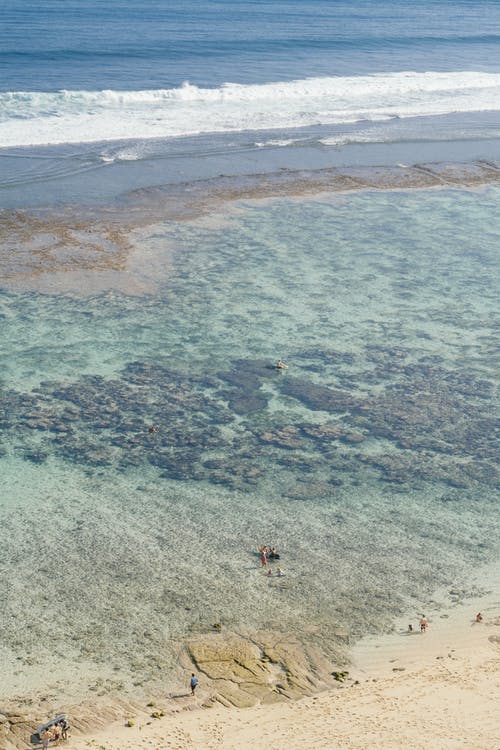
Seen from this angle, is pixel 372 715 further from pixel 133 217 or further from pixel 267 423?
pixel 133 217

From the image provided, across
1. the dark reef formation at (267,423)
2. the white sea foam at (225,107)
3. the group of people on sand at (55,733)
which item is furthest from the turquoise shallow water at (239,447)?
the white sea foam at (225,107)

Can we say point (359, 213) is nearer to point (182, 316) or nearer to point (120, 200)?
point (120, 200)

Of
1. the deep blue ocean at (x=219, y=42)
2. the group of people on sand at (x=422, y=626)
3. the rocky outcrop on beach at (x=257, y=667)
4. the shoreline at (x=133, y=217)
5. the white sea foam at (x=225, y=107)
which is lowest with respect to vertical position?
the rocky outcrop on beach at (x=257, y=667)

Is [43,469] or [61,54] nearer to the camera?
[43,469]

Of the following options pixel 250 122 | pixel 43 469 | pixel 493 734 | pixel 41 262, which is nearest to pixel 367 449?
pixel 43 469

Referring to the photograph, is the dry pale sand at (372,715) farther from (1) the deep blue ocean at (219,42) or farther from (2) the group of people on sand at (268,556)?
(1) the deep blue ocean at (219,42)

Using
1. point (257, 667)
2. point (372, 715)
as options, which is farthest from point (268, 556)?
point (372, 715)
